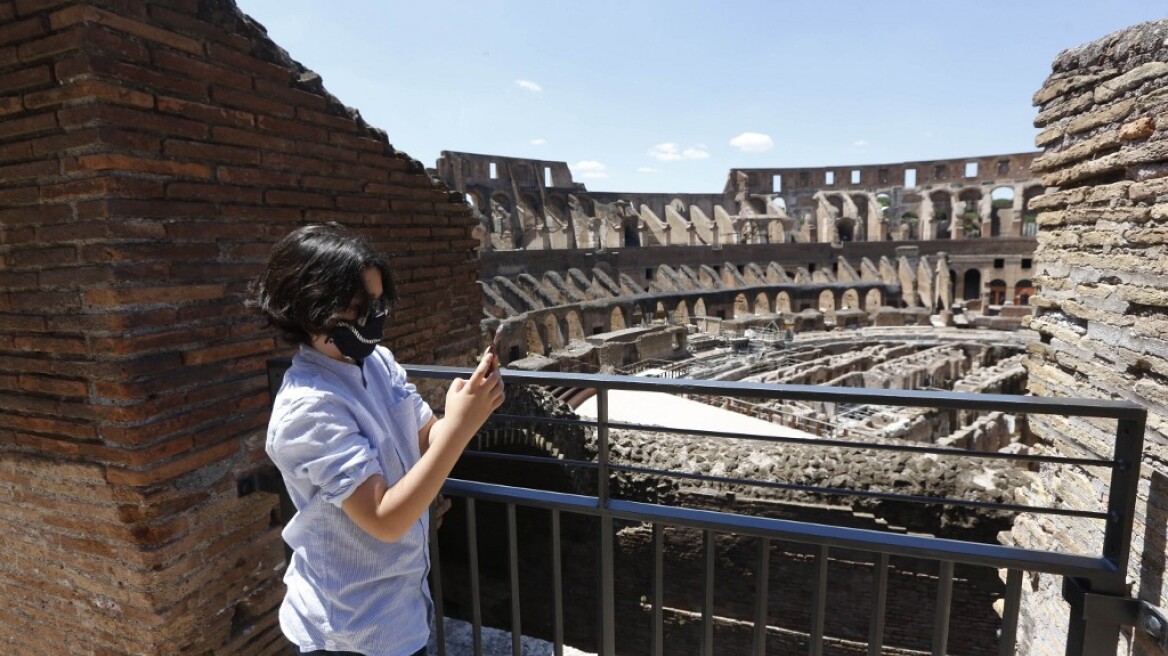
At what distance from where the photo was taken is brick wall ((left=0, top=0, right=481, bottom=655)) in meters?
2.35

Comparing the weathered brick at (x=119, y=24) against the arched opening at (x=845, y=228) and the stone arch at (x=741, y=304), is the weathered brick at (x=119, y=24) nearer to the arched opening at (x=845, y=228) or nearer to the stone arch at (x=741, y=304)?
the stone arch at (x=741, y=304)

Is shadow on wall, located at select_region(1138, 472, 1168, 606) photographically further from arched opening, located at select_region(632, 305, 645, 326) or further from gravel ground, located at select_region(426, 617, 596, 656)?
arched opening, located at select_region(632, 305, 645, 326)

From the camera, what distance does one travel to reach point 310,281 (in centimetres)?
160

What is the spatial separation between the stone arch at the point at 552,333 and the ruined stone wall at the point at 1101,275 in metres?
16.4

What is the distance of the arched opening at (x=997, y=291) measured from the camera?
32.7 metres

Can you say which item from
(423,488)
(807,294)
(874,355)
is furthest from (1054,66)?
(807,294)

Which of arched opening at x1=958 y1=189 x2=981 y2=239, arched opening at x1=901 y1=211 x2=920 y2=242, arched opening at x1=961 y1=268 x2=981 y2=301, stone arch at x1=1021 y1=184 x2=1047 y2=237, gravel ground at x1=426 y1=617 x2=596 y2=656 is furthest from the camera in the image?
arched opening at x1=901 y1=211 x2=920 y2=242

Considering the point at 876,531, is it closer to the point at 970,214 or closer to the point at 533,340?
the point at 533,340

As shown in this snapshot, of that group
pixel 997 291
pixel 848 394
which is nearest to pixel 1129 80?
pixel 848 394

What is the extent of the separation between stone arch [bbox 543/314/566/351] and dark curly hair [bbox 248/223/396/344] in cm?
1854

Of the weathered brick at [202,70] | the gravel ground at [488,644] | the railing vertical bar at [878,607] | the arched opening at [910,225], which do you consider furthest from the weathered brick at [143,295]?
the arched opening at [910,225]

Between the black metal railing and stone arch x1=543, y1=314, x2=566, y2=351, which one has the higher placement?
the black metal railing

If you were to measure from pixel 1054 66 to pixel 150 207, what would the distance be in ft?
18.2

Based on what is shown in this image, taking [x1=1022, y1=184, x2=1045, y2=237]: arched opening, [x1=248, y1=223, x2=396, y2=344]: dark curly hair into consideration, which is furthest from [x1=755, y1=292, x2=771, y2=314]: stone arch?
[x1=248, y1=223, x2=396, y2=344]: dark curly hair
